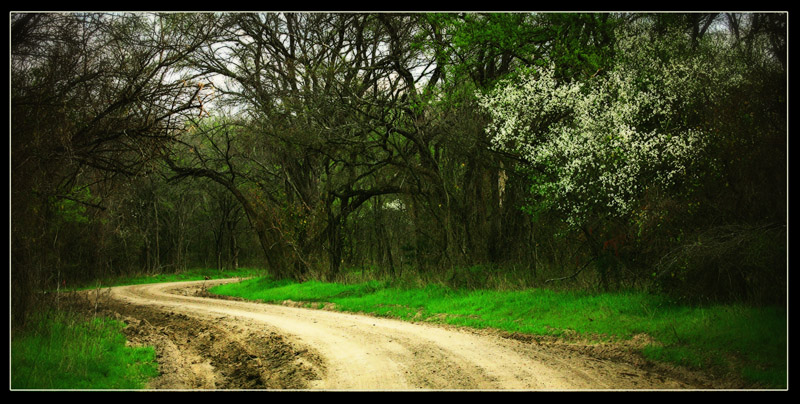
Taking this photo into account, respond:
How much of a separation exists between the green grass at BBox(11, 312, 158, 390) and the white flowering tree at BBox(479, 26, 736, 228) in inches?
341

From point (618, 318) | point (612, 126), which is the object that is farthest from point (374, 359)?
point (612, 126)

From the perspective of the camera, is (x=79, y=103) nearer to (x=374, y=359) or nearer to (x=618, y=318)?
(x=374, y=359)

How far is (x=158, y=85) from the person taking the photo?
25.7ft

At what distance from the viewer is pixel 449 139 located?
15.8 meters

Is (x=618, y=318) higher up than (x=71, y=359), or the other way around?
(x=71, y=359)

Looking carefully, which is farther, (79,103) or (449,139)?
(449,139)

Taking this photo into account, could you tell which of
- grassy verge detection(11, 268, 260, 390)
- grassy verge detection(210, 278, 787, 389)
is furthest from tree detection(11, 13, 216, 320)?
grassy verge detection(210, 278, 787, 389)

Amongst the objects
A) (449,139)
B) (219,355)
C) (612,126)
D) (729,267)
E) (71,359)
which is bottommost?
(219,355)

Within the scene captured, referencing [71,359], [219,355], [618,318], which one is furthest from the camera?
[618,318]

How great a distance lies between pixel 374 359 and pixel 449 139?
30.3 feet

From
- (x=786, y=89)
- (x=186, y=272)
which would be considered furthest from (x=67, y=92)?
(x=186, y=272)

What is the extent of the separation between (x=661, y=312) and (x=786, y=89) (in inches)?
162

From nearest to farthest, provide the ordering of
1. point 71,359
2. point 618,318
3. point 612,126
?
1. point 71,359
2. point 618,318
3. point 612,126

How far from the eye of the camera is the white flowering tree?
35.3ft
